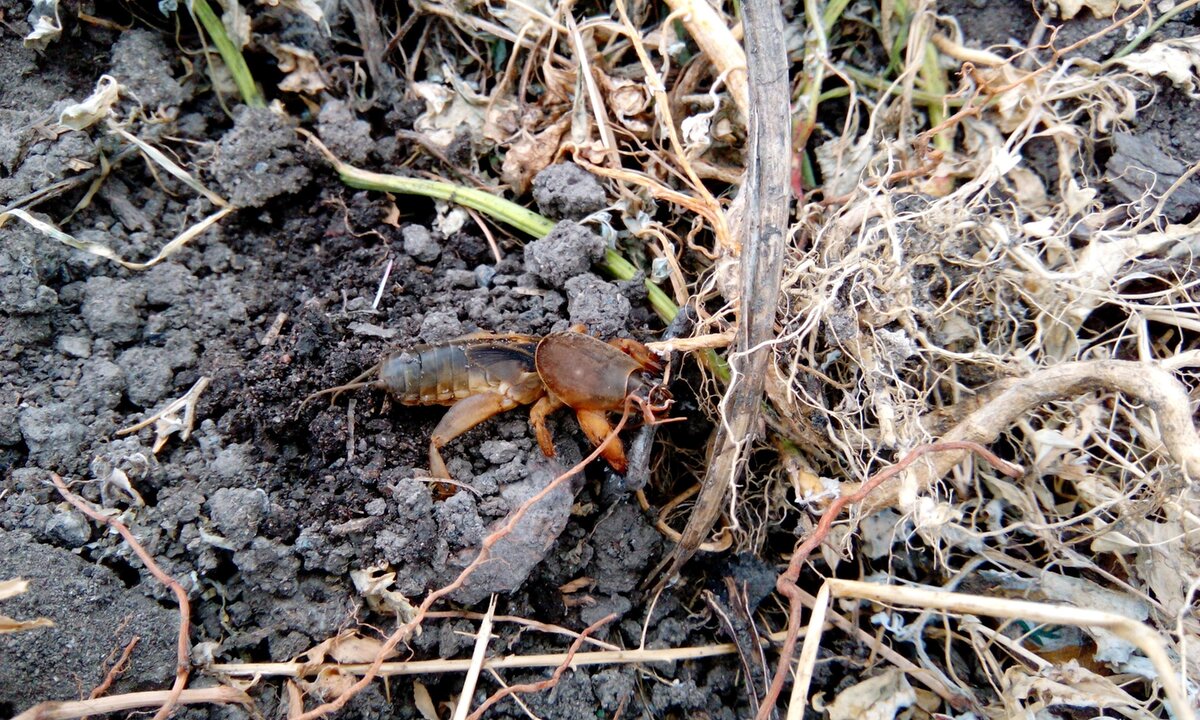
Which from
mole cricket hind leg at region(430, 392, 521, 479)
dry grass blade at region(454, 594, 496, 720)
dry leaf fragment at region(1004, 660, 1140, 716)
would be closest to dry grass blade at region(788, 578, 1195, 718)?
dry leaf fragment at region(1004, 660, 1140, 716)

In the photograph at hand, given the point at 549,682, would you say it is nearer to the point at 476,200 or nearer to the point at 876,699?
the point at 876,699

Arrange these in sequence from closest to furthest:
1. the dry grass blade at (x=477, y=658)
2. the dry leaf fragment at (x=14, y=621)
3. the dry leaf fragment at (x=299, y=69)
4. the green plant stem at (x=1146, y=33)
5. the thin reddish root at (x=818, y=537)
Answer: the dry leaf fragment at (x=14, y=621), the thin reddish root at (x=818, y=537), the dry grass blade at (x=477, y=658), the green plant stem at (x=1146, y=33), the dry leaf fragment at (x=299, y=69)

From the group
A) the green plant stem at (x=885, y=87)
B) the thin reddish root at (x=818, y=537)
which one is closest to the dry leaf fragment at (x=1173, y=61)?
the green plant stem at (x=885, y=87)

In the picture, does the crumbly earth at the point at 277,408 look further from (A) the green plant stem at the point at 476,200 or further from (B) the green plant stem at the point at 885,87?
(B) the green plant stem at the point at 885,87

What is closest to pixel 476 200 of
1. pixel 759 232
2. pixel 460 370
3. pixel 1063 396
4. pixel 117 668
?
pixel 460 370

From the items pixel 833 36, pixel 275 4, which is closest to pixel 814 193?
pixel 833 36

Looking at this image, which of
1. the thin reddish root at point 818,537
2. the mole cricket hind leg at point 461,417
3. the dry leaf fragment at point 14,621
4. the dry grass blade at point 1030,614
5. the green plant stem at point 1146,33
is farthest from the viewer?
the green plant stem at point 1146,33

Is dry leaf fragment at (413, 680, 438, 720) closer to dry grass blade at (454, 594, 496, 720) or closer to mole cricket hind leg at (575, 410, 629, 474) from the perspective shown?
dry grass blade at (454, 594, 496, 720)
